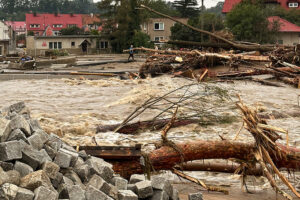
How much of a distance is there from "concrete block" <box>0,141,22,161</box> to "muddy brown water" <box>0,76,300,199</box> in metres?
3.23

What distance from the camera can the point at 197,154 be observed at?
22.7ft

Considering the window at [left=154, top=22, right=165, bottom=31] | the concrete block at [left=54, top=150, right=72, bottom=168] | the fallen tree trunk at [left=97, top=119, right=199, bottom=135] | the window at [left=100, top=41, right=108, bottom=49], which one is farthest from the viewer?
the window at [left=154, top=22, right=165, bottom=31]

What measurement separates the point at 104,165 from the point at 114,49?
55226 millimetres

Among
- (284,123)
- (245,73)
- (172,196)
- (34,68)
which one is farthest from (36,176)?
(34,68)

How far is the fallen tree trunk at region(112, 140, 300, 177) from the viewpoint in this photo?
264 inches

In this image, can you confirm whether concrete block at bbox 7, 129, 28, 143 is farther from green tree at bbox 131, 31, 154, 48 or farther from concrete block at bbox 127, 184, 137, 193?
green tree at bbox 131, 31, 154, 48

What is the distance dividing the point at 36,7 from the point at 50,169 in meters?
170

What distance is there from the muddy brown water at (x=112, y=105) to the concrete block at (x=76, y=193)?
286 centimetres

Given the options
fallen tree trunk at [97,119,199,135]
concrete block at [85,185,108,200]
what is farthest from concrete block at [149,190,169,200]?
fallen tree trunk at [97,119,199,135]

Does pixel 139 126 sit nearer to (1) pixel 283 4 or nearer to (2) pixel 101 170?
(2) pixel 101 170

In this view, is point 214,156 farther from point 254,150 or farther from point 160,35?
point 160,35

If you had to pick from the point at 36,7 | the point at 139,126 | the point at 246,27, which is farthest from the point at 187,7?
the point at 36,7

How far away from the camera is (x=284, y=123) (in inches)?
464

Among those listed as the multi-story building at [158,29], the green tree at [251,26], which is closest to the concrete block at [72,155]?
the green tree at [251,26]
